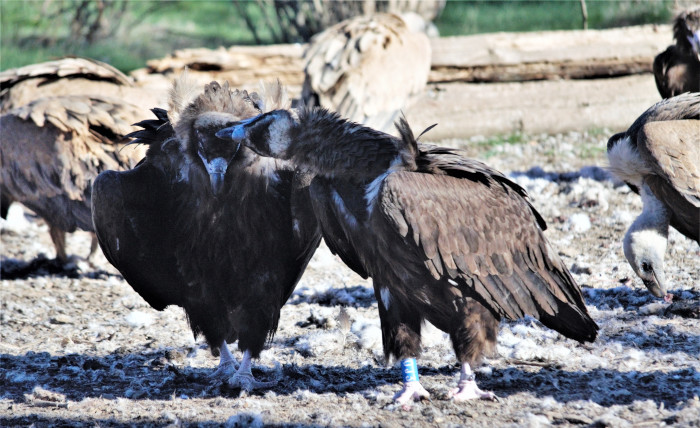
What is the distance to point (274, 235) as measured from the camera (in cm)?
396

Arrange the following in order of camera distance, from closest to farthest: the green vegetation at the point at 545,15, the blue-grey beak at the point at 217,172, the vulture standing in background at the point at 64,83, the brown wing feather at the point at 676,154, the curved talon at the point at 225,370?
1. the blue-grey beak at the point at 217,172
2. the curved talon at the point at 225,370
3. the brown wing feather at the point at 676,154
4. the vulture standing in background at the point at 64,83
5. the green vegetation at the point at 545,15

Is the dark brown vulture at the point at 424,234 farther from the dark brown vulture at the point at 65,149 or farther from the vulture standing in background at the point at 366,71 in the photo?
the vulture standing in background at the point at 366,71

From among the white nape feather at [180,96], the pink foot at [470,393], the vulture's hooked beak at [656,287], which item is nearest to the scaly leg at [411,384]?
the pink foot at [470,393]

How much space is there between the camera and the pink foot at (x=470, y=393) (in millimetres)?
3635

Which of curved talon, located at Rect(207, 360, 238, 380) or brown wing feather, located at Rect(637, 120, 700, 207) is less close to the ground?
brown wing feather, located at Rect(637, 120, 700, 207)

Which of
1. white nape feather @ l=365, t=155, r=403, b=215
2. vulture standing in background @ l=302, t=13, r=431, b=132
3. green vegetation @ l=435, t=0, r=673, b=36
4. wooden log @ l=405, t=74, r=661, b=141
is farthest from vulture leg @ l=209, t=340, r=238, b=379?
green vegetation @ l=435, t=0, r=673, b=36

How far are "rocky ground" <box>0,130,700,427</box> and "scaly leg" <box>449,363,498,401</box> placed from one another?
0.04 m

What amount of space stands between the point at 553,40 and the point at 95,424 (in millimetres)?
7138

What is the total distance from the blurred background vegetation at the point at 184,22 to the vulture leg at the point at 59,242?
5767mm

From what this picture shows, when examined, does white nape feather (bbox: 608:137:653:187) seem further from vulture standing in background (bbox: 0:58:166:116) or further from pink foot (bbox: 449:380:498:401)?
vulture standing in background (bbox: 0:58:166:116)

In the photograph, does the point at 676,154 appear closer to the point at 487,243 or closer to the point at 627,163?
the point at 627,163

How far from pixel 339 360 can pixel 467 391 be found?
0.94 meters

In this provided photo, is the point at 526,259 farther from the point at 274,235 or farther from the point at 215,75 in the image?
the point at 215,75

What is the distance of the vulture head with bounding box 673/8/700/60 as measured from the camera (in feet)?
21.3
